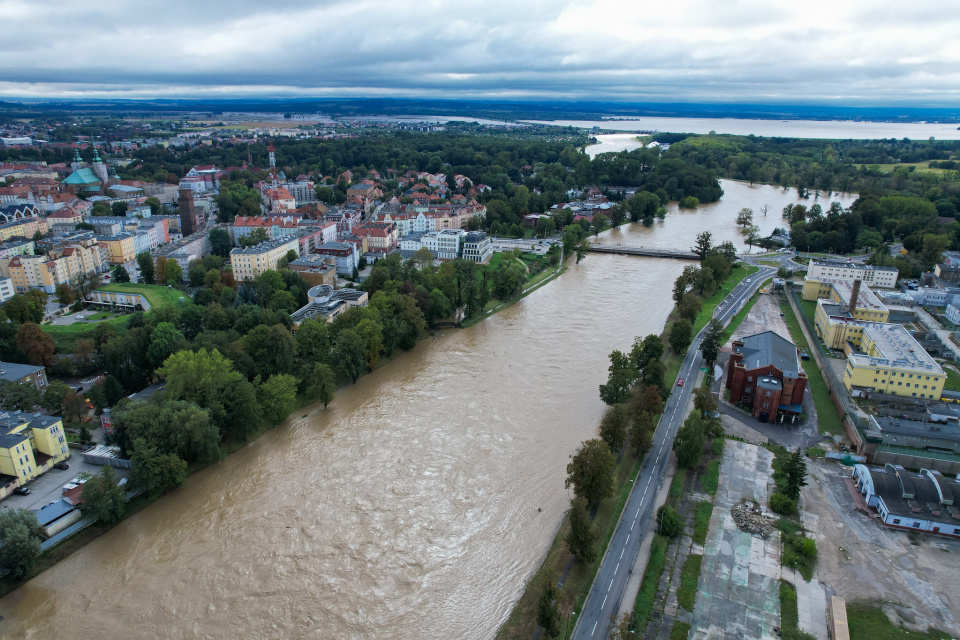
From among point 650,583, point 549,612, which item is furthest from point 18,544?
point 650,583

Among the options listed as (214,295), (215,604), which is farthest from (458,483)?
(214,295)

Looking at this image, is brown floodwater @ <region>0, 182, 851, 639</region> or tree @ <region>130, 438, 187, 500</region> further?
tree @ <region>130, 438, 187, 500</region>

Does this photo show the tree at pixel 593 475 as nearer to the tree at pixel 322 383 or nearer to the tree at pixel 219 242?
the tree at pixel 322 383

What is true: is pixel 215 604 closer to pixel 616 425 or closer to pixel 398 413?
pixel 398 413

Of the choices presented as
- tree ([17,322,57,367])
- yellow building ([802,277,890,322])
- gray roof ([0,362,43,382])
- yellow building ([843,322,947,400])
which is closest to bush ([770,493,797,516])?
yellow building ([843,322,947,400])

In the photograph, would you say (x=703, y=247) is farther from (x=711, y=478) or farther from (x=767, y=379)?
(x=711, y=478)

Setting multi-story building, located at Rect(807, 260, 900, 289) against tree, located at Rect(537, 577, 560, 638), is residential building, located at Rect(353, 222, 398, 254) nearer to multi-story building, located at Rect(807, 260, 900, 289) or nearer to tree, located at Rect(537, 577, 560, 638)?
multi-story building, located at Rect(807, 260, 900, 289)
